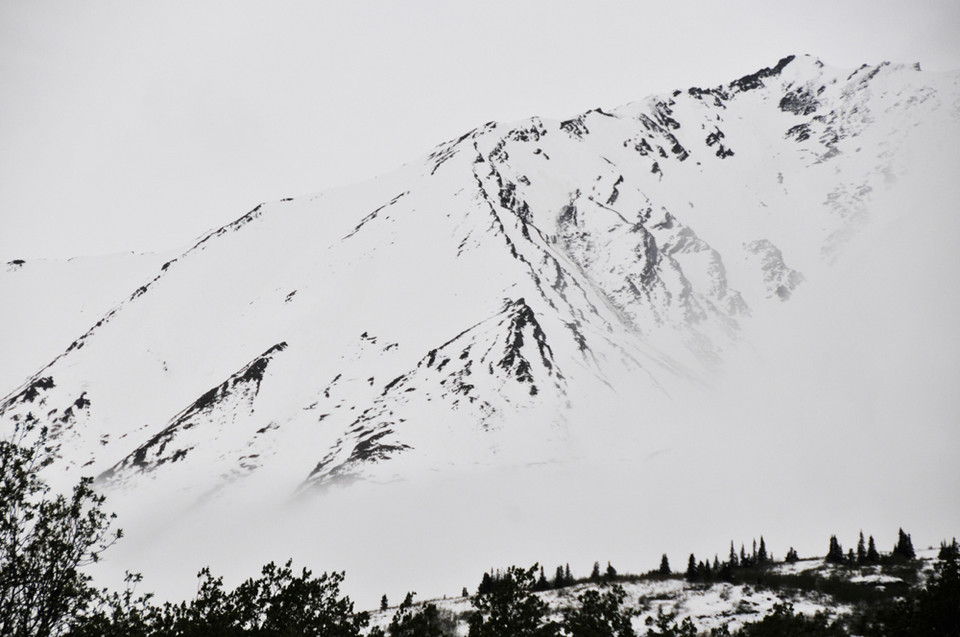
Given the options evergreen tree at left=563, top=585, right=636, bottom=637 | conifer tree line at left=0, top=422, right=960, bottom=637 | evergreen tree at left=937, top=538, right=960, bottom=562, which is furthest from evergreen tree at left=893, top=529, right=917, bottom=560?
evergreen tree at left=563, top=585, right=636, bottom=637

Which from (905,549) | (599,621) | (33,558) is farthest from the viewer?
(905,549)

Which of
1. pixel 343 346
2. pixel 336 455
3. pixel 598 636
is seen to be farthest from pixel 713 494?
pixel 598 636

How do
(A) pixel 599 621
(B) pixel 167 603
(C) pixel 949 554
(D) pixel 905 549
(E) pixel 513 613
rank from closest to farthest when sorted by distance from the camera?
(B) pixel 167 603
(E) pixel 513 613
(A) pixel 599 621
(C) pixel 949 554
(D) pixel 905 549

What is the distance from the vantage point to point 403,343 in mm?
174375

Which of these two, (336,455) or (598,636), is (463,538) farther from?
(598,636)

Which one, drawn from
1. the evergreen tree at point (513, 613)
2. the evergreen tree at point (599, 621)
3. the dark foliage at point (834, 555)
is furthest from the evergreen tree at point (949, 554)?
the dark foliage at point (834, 555)

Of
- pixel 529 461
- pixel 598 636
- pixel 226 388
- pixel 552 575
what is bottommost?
pixel 552 575

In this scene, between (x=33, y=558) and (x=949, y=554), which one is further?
(x=949, y=554)

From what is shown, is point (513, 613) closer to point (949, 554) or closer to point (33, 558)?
point (33, 558)

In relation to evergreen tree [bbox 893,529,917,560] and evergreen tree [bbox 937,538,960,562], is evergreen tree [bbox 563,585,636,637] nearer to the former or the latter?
evergreen tree [bbox 937,538,960,562]

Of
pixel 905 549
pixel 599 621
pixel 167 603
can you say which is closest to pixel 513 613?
pixel 599 621

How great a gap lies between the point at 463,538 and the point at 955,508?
125481 millimetres

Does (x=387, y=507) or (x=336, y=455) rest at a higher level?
(x=336, y=455)

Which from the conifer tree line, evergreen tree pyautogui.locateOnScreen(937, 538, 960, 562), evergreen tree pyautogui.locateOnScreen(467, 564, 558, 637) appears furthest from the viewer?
evergreen tree pyautogui.locateOnScreen(937, 538, 960, 562)
